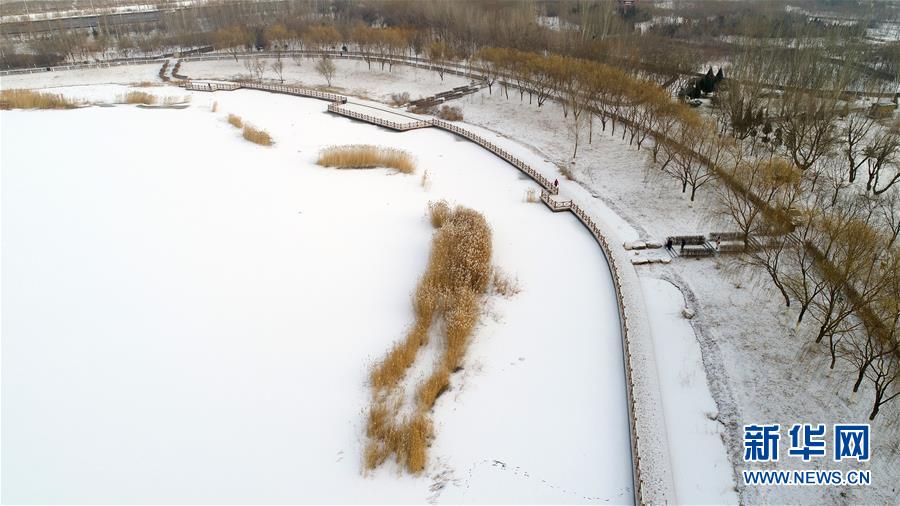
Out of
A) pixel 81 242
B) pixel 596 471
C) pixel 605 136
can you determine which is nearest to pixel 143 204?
pixel 81 242

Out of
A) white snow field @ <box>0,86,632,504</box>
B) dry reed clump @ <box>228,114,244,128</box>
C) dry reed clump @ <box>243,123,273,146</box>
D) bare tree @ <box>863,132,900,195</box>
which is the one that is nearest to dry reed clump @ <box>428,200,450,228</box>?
white snow field @ <box>0,86,632,504</box>

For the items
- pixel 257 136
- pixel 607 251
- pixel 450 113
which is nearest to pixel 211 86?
pixel 257 136

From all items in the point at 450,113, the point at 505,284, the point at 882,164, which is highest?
the point at 450,113

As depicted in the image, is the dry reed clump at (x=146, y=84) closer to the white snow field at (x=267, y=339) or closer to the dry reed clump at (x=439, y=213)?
the white snow field at (x=267, y=339)

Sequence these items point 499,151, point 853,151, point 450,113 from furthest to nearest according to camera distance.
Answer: point 450,113 < point 499,151 < point 853,151

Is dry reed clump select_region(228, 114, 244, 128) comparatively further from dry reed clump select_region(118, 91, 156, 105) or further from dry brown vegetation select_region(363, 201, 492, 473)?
dry brown vegetation select_region(363, 201, 492, 473)

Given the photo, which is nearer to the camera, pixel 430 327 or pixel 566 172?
pixel 430 327

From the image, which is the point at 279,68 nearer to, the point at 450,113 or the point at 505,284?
the point at 450,113
